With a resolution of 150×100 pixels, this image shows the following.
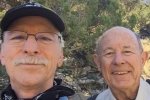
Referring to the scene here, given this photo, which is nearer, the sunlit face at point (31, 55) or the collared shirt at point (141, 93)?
the sunlit face at point (31, 55)

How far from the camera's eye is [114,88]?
1755 mm

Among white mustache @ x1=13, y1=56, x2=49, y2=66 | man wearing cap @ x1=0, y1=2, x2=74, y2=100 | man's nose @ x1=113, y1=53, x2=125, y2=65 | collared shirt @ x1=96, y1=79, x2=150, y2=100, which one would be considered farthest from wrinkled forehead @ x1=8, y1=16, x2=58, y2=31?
collared shirt @ x1=96, y1=79, x2=150, y2=100

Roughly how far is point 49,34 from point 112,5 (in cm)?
576

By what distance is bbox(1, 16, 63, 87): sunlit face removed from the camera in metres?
1.24

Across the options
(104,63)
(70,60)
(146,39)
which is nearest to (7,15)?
(104,63)

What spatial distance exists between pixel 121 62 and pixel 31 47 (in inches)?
22.6

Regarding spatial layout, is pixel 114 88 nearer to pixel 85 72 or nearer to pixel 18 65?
pixel 18 65

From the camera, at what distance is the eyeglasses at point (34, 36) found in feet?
4.18

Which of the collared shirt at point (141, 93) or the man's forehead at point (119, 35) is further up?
the man's forehead at point (119, 35)

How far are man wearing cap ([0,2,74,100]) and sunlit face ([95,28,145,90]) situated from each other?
1.47 ft

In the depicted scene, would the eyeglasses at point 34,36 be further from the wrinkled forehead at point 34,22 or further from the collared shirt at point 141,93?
the collared shirt at point 141,93

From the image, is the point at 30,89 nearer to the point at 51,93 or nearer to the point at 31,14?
the point at 51,93

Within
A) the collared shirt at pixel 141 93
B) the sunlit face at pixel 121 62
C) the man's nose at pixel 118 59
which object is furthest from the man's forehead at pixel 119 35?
the collared shirt at pixel 141 93

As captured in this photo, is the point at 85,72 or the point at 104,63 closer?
the point at 104,63
